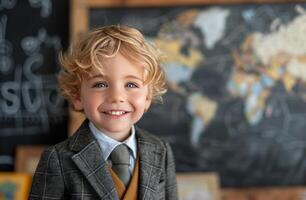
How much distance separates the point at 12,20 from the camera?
7.65 feet

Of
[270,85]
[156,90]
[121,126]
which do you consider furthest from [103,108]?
[270,85]

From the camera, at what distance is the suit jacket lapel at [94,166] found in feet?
3.21

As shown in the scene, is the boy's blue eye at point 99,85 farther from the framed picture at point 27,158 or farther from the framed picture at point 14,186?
the framed picture at point 27,158

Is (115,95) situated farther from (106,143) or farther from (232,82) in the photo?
(232,82)

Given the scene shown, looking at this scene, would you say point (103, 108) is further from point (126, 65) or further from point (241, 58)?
point (241, 58)

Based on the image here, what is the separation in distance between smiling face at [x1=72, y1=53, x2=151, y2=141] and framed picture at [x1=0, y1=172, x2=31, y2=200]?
1.28m

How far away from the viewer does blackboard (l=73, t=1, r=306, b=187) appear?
7.49 feet

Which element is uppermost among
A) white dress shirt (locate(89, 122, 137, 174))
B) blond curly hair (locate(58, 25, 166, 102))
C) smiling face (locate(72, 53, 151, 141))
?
blond curly hair (locate(58, 25, 166, 102))

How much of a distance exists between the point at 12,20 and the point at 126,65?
1576 millimetres

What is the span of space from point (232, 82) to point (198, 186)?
0.58 m

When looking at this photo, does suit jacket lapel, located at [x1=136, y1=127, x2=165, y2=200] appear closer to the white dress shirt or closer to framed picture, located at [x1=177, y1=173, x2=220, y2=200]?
the white dress shirt

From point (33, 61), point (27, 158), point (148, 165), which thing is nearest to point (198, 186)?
point (27, 158)

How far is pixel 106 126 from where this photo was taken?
3.29 feet

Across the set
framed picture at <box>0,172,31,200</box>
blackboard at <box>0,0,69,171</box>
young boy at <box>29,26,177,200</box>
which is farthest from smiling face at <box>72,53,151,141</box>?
blackboard at <box>0,0,69,171</box>
